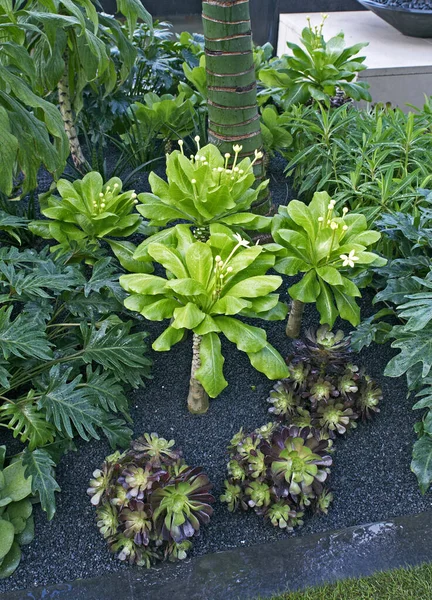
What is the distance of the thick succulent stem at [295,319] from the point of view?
85.2 inches

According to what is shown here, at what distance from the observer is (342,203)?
245cm

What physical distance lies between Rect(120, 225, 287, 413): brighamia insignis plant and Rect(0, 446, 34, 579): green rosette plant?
59cm

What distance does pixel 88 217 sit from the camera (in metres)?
2.22

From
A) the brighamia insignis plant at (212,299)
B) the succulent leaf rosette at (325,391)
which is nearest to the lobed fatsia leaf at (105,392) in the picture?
the brighamia insignis plant at (212,299)

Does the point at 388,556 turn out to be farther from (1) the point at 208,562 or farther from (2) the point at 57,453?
(2) the point at 57,453

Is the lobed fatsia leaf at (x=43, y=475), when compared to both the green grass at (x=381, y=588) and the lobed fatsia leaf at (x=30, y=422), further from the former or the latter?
the green grass at (x=381, y=588)

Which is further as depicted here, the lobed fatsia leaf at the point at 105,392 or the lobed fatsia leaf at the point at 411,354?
the lobed fatsia leaf at the point at 105,392

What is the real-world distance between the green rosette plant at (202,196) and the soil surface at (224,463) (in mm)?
490

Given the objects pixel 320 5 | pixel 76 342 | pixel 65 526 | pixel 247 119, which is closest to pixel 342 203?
pixel 247 119

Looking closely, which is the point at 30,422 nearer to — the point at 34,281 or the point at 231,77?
the point at 34,281

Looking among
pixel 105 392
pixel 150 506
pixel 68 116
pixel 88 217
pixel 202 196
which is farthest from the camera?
pixel 68 116

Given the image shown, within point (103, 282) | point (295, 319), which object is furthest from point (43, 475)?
point (295, 319)

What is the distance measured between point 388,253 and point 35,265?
143 centimetres

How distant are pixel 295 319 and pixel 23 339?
40.1 inches
